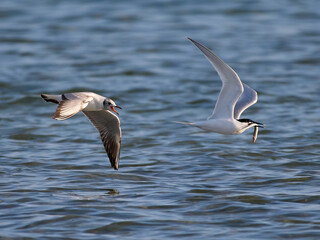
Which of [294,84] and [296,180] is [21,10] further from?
[296,180]

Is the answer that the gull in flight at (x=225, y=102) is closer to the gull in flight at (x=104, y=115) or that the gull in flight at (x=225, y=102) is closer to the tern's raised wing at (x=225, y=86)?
the tern's raised wing at (x=225, y=86)

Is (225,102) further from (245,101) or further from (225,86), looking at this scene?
(245,101)

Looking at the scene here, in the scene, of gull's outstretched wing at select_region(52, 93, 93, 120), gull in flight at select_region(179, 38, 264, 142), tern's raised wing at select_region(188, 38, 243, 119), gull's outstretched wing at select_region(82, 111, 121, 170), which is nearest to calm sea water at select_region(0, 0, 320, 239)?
gull's outstretched wing at select_region(82, 111, 121, 170)

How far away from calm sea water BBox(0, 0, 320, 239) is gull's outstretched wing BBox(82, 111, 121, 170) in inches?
8.4

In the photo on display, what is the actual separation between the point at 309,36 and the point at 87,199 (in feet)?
37.8

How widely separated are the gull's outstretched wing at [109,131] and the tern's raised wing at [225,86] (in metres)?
1.40

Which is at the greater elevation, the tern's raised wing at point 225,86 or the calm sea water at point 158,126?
the tern's raised wing at point 225,86

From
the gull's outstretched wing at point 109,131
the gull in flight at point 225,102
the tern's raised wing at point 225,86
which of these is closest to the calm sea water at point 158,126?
the gull's outstretched wing at point 109,131

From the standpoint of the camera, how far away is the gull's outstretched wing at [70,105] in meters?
6.45

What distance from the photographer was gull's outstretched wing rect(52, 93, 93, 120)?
21.1 feet

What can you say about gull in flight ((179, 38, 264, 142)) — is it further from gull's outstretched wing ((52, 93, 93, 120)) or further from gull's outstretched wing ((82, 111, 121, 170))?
gull's outstretched wing ((82, 111, 121, 170))

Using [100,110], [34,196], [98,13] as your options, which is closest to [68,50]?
[98,13]

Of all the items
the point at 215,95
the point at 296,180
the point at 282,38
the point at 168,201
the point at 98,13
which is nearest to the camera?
the point at 168,201

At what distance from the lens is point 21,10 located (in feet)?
66.1
